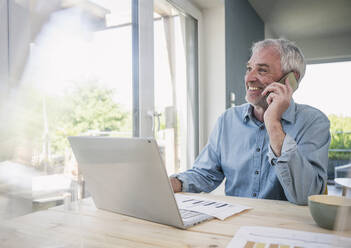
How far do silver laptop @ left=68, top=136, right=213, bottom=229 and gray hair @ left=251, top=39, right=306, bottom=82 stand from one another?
962 millimetres

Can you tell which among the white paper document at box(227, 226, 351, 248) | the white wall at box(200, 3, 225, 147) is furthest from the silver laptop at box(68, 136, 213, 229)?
the white wall at box(200, 3, 225, 147)

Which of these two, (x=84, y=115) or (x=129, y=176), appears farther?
(x=84, y=115)

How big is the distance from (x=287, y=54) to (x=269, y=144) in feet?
1.85

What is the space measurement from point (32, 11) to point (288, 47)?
3.59ft

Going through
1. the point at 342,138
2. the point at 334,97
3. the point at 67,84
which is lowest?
the point at 342,138

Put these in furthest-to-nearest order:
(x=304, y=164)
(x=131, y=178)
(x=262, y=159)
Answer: (x=262, y=159)
(x=304, y=164)
(x=131, y=178)

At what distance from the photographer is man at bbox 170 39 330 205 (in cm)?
103

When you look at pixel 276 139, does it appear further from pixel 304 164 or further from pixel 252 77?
pixel 252 77

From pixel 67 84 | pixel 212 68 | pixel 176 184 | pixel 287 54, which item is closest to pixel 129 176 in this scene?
pixel 176 184

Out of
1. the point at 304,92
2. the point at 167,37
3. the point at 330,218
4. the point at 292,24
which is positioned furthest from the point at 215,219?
the point at 292,24

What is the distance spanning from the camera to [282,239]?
0.58 m

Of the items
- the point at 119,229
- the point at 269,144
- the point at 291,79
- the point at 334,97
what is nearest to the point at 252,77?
the point at 291,79

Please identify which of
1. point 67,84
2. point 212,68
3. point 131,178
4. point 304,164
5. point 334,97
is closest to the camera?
point 131,178

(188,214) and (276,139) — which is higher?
(276,139)
